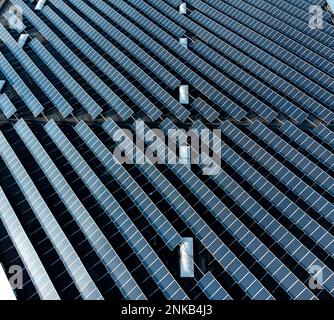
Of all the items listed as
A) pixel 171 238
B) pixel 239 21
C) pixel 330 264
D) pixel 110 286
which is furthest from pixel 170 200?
pixel 239 21

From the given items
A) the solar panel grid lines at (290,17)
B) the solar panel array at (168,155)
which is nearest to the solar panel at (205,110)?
the solar panel array at (168,155)

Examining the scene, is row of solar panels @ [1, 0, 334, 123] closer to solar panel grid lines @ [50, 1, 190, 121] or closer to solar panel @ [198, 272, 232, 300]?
solar panel grid lines @ [50, 1, 190, 121]

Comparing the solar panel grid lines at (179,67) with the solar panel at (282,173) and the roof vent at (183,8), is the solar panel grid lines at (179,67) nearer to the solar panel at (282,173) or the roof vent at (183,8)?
the solar panel at (282,173)

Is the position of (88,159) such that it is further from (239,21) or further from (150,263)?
(239,21)

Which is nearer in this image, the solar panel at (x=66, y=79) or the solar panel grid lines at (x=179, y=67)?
the solar panel grid lines at (x=179, y=67)

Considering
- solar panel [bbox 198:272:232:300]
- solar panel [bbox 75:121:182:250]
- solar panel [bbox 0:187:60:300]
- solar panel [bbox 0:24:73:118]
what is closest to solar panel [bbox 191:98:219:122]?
solar panel [bbox 75:121:182:250]

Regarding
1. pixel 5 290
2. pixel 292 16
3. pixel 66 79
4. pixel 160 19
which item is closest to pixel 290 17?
pixel 292 16

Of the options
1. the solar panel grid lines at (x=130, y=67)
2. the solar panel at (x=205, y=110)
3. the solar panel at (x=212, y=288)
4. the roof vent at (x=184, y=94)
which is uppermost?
the solar panel grid lines at (x=130, y=67)
